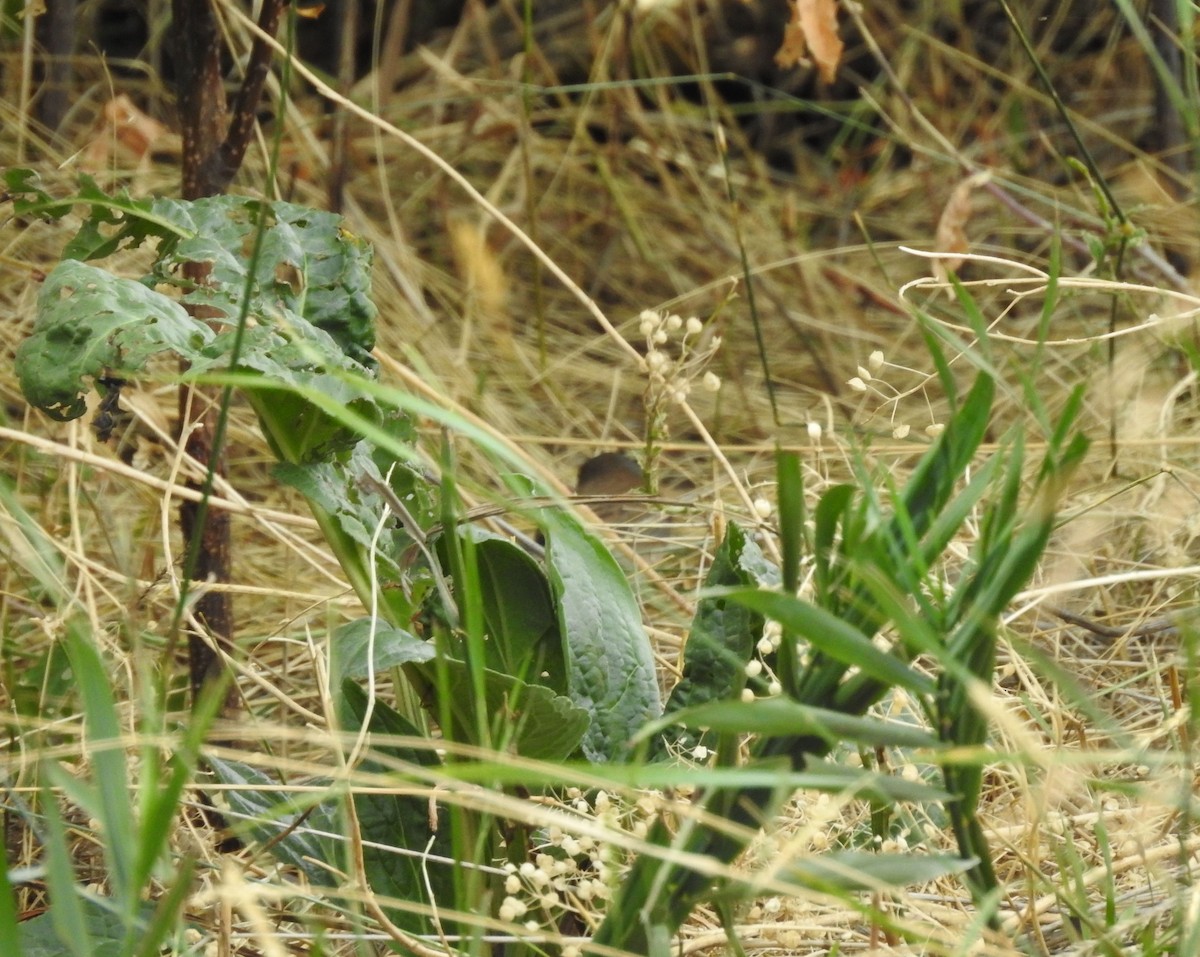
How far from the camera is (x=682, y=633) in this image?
143 centimetres

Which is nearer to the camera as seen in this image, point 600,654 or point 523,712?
point 523,712

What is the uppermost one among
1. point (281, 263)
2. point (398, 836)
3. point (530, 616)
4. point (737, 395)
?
point (281, 263)

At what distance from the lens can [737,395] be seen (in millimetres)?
2213

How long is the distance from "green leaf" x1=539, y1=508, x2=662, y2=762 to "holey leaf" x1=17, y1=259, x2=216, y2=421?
320 millimetres

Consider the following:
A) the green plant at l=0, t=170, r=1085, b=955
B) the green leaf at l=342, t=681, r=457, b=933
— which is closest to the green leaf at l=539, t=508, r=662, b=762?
the green plant at l=0, t=170, r=1085, b=955

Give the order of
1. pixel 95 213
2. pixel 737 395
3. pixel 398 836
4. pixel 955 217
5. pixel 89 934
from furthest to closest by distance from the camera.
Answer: pixel 737 395 → pixel 955 217 → pixel 95 213 → pixel 398 836 → pixel 89 934

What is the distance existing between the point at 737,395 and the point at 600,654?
1198 mm

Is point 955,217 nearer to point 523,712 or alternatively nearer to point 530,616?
point 530,616

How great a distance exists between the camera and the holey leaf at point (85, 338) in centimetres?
93

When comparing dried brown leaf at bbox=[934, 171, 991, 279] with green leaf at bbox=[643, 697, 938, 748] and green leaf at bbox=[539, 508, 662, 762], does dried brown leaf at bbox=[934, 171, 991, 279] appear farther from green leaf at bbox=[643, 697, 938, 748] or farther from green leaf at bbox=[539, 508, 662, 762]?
green leaf at bbox=[643, 697, 938, 748]

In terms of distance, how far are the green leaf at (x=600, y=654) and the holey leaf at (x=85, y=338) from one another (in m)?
0.32

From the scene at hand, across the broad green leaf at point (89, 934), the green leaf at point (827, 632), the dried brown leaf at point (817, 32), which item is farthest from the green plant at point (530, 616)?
the dried brown leaf at point (817, 32)

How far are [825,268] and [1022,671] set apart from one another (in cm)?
148

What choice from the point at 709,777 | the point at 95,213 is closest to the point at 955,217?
the point at 95,213
